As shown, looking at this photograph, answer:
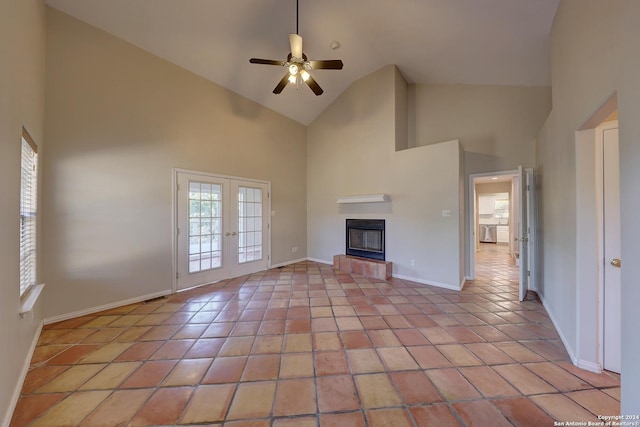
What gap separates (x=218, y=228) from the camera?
442cm

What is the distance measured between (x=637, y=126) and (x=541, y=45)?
3124 millimetres


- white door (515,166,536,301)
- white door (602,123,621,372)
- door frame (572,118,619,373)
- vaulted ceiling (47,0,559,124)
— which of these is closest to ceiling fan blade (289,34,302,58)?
vaulted ceiling (47,0,559,124)

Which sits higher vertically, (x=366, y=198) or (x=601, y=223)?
(x=366, y=198)

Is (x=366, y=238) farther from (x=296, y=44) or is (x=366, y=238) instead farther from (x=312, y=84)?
(x=296, y=44)

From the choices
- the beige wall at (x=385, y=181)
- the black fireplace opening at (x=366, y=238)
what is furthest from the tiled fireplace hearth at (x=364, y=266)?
the beige wall at (x=385, y=181)

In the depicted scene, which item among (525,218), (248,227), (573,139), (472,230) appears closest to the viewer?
(573,139)

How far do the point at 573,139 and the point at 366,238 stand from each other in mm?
3487

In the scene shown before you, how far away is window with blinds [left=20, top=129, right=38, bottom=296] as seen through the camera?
2084 millimetres

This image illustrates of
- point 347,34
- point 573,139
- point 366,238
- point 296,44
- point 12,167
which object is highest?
point 347,34

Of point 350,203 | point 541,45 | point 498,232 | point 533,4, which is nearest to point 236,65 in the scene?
point 350,203

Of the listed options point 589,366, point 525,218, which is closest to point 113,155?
point 589,366

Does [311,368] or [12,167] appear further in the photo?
[311,368]

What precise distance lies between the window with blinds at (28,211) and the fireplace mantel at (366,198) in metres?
4.43

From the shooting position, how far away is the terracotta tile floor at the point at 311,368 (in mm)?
1523
